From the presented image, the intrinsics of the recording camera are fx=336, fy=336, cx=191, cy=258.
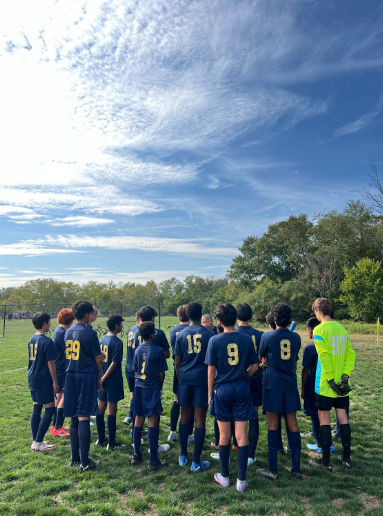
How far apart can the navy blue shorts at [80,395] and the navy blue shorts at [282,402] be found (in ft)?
7.58

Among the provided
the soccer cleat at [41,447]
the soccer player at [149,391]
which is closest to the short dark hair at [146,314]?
the soccer player at [149,391]

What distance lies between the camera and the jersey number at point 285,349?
4227 mm

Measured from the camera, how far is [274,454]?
419 centimetres

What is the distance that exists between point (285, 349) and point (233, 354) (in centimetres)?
72

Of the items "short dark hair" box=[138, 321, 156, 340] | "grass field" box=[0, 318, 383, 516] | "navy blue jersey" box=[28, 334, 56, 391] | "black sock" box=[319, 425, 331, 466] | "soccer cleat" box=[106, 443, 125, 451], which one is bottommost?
"soccer cleat" box=[106, 443, 125, 451]

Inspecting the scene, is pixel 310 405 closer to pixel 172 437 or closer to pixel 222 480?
pixel 222 480

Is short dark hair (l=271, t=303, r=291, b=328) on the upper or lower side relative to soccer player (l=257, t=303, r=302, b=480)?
upper

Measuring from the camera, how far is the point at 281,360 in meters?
4.22

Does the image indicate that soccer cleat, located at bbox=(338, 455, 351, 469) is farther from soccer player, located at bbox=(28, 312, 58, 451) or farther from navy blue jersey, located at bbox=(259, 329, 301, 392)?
soccer player, located at bbox=(28, 312, 58, 451)

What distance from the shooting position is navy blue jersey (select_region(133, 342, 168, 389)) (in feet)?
14.9

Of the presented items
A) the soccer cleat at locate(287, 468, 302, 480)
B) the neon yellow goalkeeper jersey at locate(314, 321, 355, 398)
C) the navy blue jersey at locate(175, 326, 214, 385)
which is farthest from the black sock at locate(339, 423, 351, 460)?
the navy blue jersey at locate(175, 326, 214, 385)

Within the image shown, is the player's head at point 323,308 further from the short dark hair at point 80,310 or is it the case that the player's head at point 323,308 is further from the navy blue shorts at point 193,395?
the short dark hair at point 80,310

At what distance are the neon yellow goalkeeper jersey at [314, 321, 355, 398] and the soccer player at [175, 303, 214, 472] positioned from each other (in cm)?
147

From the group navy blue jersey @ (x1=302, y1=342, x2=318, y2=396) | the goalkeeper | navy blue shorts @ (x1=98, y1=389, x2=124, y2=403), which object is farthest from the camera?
navy blue shorts @ (x1=98, y1=389, x2=124, y2=403)
